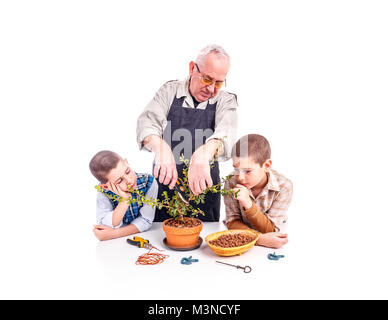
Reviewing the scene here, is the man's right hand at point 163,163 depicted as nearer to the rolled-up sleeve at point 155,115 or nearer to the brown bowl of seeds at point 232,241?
the rolled-up sleeve at point 155,115

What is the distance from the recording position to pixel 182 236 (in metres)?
1.99

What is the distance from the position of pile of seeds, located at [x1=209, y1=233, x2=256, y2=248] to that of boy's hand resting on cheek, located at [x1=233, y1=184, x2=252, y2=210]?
0.17m

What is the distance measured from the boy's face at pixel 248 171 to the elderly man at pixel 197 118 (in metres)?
0.11

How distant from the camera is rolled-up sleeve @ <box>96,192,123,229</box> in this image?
7.33 feet

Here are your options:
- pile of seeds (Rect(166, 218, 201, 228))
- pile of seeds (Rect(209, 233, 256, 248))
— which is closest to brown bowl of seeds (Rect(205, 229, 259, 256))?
pile of seeds (Rect(209, 233, 256, 248))

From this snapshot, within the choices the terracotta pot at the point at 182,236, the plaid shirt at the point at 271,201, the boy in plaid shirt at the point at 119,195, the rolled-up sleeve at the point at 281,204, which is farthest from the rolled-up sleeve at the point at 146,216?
the rolled-up sleeve at the point at 281,204

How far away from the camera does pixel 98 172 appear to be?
2.10m

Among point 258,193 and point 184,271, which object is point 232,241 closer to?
point 184,271

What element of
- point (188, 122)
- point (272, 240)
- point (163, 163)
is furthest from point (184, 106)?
point (272, 240)

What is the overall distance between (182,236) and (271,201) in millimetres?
621

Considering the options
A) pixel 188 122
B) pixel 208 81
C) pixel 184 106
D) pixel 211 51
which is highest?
pixel 211 51

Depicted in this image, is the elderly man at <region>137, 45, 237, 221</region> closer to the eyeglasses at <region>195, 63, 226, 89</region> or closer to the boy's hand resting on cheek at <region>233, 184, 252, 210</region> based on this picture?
the eyeglasses at <region>195, 63, 226, 89</region>
